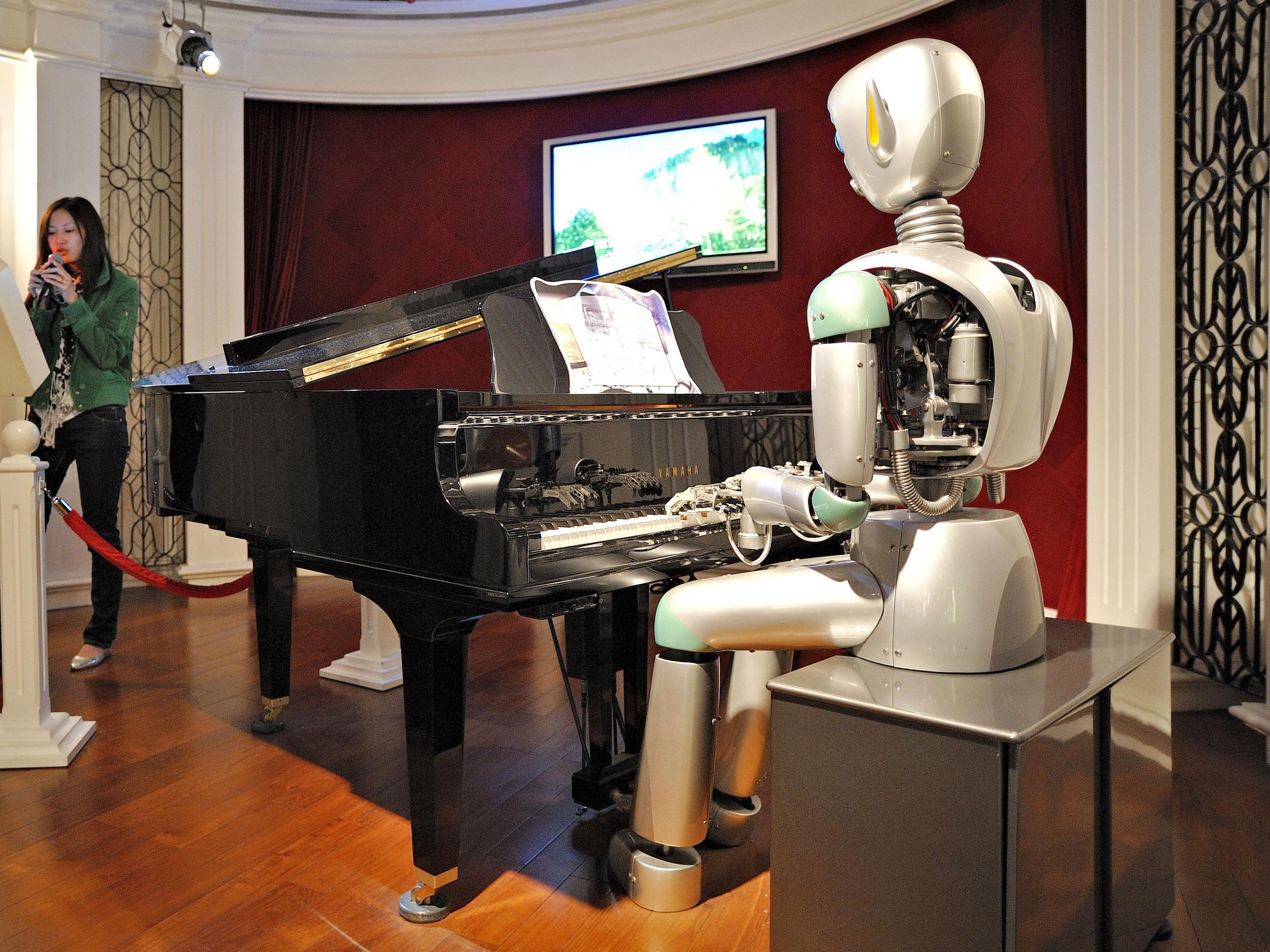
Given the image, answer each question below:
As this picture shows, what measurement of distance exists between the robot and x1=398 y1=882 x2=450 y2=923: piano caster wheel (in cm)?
87

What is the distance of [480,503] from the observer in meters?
1.86

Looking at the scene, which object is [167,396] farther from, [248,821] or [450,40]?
[450,40]

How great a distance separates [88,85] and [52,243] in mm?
1678

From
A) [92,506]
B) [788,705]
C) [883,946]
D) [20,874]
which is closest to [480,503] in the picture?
[788,705]

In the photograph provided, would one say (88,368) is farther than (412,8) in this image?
No

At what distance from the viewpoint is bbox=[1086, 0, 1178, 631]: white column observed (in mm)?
2973

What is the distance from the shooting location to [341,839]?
227 centimetres

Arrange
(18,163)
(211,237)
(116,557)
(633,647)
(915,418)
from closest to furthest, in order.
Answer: (915,418) < (633,647) < (116,557) < (18,163) < (211,237)

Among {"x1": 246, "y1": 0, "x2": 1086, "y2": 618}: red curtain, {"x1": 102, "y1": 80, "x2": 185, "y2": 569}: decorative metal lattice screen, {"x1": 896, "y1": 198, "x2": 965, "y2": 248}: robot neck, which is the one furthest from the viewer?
{"x1": 102, "y1": 80, "x2": 185, "y2": 569}: decorative metal lattice screen

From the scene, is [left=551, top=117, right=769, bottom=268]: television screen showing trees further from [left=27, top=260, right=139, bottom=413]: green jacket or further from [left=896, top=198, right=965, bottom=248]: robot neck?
[left=896, top=198, right=965, bottom=248]: robot neck

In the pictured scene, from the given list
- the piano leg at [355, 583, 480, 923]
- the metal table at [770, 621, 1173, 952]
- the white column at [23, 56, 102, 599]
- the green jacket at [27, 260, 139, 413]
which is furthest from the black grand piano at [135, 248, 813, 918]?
the white column at [23, 56, 102, 599]

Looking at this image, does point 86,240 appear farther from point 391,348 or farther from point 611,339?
point 611,339

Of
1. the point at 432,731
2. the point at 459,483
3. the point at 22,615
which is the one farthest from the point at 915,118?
the point at 22,615

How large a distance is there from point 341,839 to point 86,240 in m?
2.66
